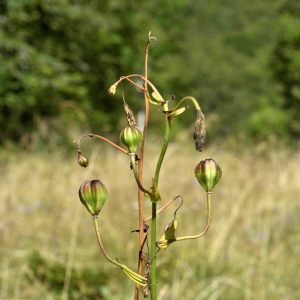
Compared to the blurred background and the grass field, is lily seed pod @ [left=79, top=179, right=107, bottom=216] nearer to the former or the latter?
the blurred background

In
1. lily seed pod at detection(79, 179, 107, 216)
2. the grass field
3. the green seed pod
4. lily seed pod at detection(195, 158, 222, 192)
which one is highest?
the green seed pod

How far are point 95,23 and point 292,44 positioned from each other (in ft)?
25.0

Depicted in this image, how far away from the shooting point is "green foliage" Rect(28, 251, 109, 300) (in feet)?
5.65

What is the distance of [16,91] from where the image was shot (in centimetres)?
715

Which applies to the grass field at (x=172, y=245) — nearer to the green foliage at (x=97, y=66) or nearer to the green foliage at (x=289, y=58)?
the green foliage at (x=97, y=66)

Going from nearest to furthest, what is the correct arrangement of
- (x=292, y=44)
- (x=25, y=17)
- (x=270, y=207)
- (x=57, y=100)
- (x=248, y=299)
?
(x=248, y=299), (x=270, y=207), (x=25, y=17), (x=57, y=100), (x=292, y=44)

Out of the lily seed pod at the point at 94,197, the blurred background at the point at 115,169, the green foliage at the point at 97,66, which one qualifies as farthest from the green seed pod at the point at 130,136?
the green foliage at the point at 97,66

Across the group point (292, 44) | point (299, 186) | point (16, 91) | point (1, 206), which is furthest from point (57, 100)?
point (292, 44)

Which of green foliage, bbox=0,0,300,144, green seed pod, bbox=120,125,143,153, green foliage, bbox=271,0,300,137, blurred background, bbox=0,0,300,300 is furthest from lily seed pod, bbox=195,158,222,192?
green foliage, bbox=271,0,300,137

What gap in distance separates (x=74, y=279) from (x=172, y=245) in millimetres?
656

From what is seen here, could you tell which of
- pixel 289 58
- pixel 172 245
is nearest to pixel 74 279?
pixel 172 245

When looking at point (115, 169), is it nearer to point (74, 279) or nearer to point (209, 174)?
point (74, 279)

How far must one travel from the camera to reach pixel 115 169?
3857 millimetres

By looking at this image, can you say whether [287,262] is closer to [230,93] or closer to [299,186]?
[299,186]
